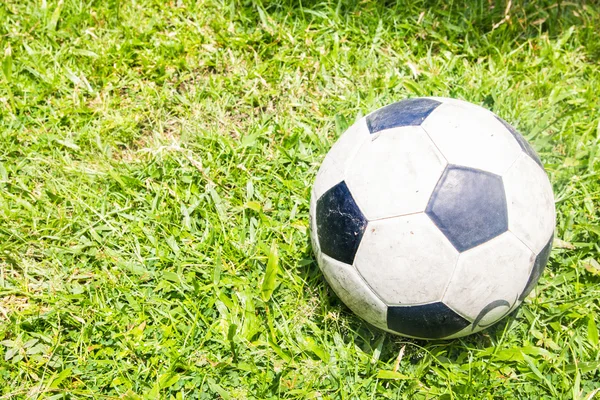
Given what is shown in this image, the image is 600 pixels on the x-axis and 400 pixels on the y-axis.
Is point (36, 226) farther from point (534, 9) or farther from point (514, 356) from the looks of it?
point (534, 9)

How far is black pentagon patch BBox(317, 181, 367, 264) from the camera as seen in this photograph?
7.05ft

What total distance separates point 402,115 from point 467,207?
493mm

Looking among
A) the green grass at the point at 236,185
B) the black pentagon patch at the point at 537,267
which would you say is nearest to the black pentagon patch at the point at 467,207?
the black pentagon patch at the point at 537,267

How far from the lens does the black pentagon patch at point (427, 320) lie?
212 centimetres

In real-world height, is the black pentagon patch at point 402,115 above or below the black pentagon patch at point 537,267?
above

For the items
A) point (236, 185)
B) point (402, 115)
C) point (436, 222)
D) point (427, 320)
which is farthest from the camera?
point (236, 185)

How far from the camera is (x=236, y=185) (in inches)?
119

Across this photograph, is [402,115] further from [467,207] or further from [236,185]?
[236,185]

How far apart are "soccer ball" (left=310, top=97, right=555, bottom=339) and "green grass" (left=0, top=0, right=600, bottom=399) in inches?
17.2

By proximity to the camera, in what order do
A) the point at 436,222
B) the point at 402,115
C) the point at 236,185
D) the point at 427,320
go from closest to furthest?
the point at 436,222, the point at 427,320, the point at 402,115, the point at 236,185

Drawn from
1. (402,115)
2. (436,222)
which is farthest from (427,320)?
(402,115)

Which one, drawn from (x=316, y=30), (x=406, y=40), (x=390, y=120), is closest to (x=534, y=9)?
(x=406, y=40)

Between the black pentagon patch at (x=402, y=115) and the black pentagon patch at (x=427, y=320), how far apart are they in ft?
2.36

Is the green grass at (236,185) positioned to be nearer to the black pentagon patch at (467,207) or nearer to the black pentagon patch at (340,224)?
the black pentagon patch at (340,224)
